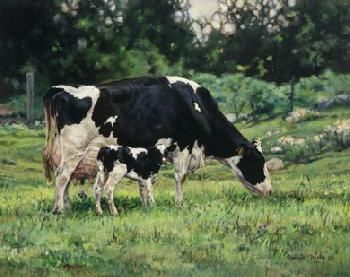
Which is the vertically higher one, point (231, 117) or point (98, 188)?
point (231, 117)

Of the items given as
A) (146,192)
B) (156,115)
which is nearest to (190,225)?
(146,192)

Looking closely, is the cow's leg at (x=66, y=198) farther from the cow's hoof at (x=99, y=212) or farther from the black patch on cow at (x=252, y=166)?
the black patch on cow at (x=252, y=166)

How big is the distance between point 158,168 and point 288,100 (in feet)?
4.29

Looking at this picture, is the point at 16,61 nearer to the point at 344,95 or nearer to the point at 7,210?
the point at 7,210

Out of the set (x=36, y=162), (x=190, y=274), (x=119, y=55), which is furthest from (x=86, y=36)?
(x=190, y=274)

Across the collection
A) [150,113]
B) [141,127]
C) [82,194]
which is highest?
[150,113]

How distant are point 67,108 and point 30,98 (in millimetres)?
566

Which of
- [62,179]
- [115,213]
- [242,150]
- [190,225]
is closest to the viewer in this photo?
[190,225]

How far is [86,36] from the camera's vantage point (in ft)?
24.6

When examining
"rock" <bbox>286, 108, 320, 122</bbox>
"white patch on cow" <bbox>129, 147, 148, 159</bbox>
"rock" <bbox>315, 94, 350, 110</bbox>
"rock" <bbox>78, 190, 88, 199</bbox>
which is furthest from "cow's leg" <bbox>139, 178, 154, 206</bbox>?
"rock" <bbox>315, 94, 350, 110</bbox>

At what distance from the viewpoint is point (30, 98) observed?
7.40 metres

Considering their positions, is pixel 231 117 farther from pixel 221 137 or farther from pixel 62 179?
pixel 62 179

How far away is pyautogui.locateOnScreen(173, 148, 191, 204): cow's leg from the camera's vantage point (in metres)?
7.20

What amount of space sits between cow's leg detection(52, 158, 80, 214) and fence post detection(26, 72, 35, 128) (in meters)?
0.65
